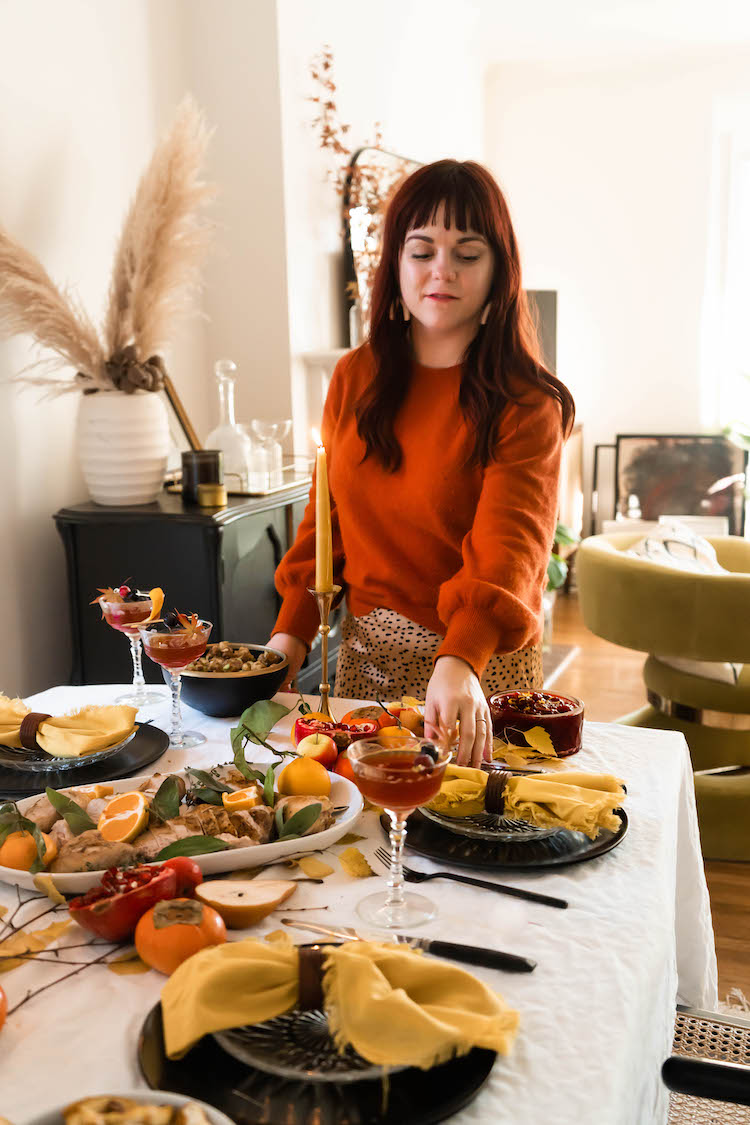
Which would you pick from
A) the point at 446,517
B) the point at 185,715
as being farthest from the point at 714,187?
the point at 185,715

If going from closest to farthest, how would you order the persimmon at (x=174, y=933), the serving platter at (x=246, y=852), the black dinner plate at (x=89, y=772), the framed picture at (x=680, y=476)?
the persimmon at (x=174, y=933), the serving platter at (x=246, y=852), the black dinner plate at (x=89, y=772), the framed picture at (x=680, y=476)

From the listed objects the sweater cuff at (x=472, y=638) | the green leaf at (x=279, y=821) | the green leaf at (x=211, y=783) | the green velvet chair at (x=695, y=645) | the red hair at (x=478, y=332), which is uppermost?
the red hair at (x=478, y=332)

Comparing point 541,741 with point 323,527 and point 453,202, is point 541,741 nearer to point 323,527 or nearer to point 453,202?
point 323,527

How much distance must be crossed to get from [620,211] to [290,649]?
5.10m

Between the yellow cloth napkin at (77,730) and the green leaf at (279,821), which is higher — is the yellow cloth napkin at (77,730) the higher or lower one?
the higher one

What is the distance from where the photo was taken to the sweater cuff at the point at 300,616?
1623 millimetres

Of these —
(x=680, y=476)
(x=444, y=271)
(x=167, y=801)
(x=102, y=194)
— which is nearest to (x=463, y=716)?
(x=167, y=801)

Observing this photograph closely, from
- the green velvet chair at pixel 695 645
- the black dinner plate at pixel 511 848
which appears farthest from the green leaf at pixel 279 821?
the green velvet chair at pixel 695 645

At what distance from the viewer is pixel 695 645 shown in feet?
8.94

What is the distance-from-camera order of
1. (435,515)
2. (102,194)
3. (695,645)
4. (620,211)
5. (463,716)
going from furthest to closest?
(620,211) < (695,645) < (102,194) < (435,515) < (463,716)

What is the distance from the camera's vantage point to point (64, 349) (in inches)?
89.4

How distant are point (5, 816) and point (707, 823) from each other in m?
2.15

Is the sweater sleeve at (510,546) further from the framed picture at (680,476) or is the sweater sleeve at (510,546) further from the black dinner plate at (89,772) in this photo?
the framed picture at (680,476)

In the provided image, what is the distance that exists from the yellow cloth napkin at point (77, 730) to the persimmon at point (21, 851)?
0.24 m
